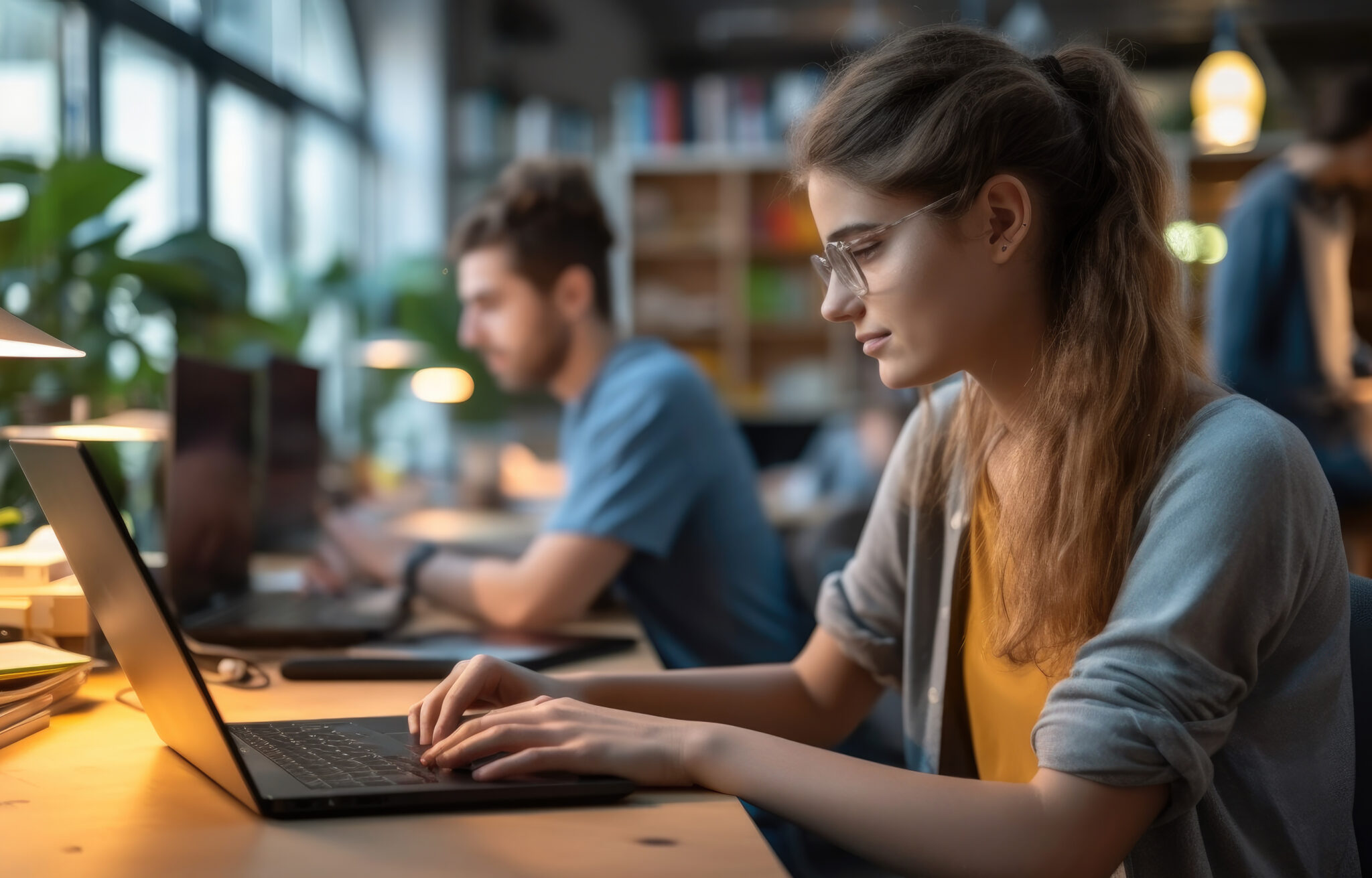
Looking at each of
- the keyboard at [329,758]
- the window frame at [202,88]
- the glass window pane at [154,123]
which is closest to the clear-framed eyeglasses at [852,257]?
the keyboard at [329,758]

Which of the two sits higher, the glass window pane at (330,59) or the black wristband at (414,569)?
the glass window pane at (330,59)

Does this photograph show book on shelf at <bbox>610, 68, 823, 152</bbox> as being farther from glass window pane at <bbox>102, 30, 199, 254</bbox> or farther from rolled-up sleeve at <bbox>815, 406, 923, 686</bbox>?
rolled-up sleeve at <bbox>815, 406, 923, 686</bbox>

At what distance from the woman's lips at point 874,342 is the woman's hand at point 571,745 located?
0.36m

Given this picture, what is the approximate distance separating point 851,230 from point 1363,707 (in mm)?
565

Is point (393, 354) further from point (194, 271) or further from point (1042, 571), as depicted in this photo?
point (1042, 571)

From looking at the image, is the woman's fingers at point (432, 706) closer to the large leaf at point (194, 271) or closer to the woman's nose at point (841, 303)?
the woman's nose at point (841, 303)

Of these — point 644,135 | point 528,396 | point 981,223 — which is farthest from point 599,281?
point 644,135

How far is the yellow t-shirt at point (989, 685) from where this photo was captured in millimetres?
1064

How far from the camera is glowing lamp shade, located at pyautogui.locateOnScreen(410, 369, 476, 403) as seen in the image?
4570mm

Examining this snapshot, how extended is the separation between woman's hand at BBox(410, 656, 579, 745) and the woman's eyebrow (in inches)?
17.8

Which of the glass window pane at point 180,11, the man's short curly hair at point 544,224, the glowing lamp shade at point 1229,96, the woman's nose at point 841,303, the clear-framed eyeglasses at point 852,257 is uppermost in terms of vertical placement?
the glass window pane at point 180,11

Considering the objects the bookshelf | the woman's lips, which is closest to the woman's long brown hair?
the woman's lips

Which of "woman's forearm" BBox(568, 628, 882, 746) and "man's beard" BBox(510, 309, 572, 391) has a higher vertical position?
"man's beard" BBox(510, 309, 572, 391)

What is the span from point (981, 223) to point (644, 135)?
5125mm
